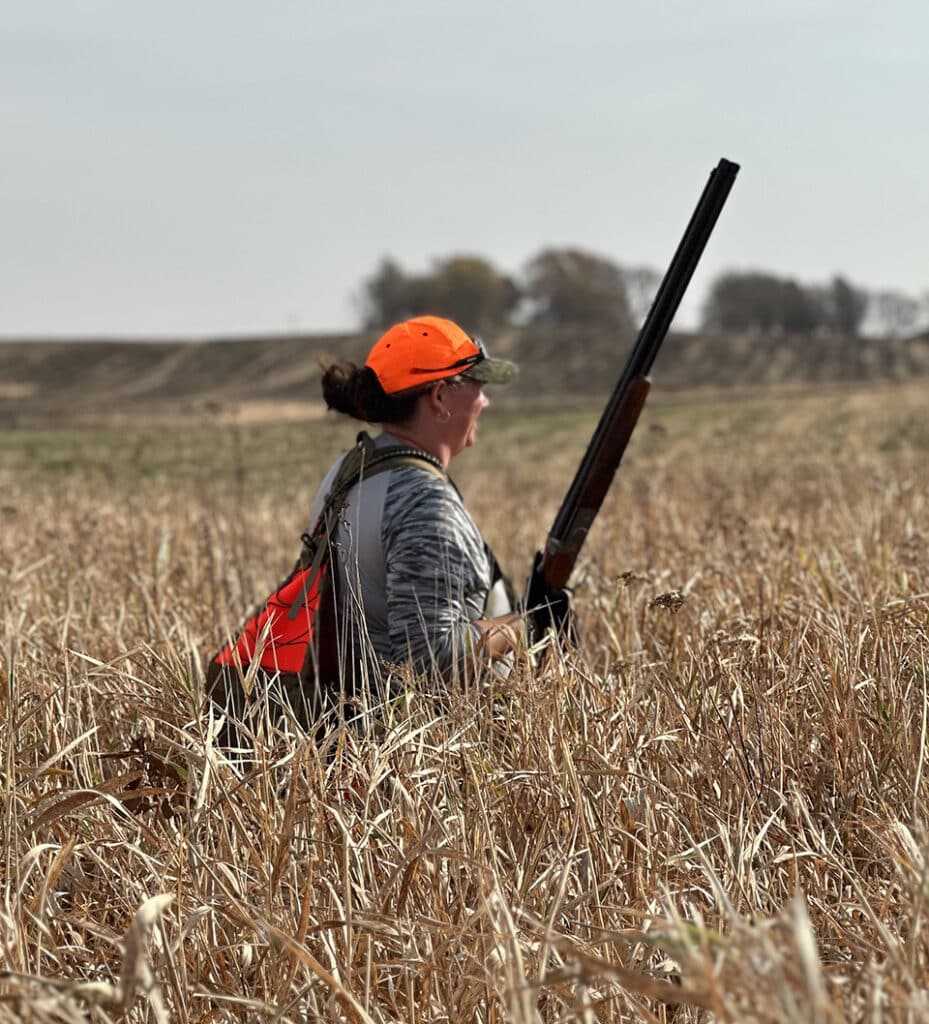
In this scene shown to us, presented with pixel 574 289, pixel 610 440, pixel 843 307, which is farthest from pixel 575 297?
pixel 610 440

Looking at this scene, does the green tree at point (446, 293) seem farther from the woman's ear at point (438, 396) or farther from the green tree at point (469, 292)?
the woman's ear at point (438, 396)

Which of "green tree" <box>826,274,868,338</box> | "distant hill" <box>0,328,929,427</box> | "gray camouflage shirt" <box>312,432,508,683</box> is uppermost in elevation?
"green tree" <box>826,274,868,338</box>

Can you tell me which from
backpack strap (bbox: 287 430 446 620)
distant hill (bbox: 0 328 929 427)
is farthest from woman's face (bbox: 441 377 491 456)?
distant hill (bbox: 0 328 929 427)

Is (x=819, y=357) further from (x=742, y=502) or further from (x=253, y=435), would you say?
(x=742, y=502)

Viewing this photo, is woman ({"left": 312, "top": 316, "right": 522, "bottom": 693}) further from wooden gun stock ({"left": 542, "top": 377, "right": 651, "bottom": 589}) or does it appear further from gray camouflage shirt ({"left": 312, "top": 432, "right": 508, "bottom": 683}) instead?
wooden gun stock ({"left": 542, "top": 377, "right": 651, "bottom": 589})

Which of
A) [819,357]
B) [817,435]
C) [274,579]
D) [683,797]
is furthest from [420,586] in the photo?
[819,357]

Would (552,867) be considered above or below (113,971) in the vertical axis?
above

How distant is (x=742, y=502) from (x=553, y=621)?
486 centimetres

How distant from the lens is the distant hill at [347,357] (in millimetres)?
64875

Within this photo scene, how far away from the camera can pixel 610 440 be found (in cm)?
346

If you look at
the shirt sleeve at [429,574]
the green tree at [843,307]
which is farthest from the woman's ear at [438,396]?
the green tree at [843,307]

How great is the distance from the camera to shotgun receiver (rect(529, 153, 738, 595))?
337cm

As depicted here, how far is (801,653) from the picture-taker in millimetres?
3025

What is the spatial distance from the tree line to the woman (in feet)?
276
